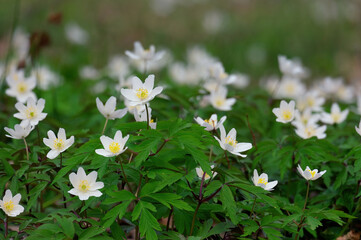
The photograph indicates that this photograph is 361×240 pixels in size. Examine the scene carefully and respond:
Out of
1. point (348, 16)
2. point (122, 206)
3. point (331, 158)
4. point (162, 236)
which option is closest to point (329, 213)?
point (331, 158)

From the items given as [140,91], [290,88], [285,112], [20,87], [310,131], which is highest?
[140,91]

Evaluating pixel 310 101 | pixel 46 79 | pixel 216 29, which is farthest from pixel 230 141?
pixel 216 29

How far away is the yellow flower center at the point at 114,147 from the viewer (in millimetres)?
1747

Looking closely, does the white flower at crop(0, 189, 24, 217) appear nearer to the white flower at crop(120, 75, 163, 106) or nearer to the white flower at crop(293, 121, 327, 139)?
the white flower at crop(120, 75, 163, 106)

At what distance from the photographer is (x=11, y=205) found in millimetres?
1849

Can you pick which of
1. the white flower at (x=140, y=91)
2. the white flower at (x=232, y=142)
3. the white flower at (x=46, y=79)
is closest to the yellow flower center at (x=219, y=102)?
the white flower at (x=232, y=142)

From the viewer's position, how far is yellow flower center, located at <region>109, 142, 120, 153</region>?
1747 mm

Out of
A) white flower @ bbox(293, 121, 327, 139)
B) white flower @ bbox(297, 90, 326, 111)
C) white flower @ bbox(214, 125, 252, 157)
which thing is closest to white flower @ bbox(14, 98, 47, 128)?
white flower @ bbox(214, 125, 252, 157)

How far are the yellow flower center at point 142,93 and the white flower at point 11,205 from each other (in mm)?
690

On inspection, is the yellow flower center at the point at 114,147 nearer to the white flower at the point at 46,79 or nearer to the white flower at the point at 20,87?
the white flower at the point at 20,87

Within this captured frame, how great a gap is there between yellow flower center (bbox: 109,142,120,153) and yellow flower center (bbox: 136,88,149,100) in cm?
25

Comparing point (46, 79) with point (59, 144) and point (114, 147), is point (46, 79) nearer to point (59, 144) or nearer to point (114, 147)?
point (59, 144)

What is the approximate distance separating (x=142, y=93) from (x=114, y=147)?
0.29 m

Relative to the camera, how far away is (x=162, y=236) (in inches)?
72.0
